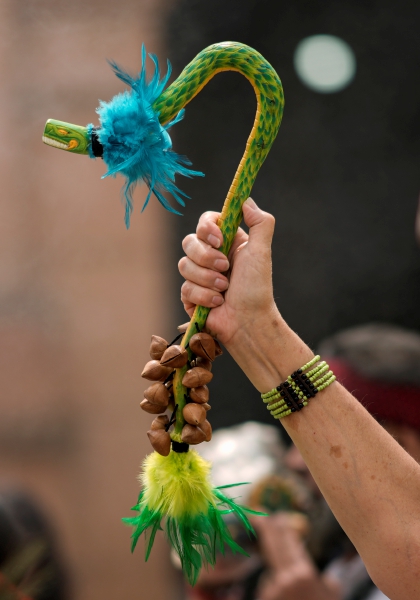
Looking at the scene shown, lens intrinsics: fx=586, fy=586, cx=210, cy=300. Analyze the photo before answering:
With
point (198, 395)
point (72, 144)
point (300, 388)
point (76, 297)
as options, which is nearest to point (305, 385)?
point (300, 388)

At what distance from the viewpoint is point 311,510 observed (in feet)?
4.85

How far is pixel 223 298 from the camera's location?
27.9 inches

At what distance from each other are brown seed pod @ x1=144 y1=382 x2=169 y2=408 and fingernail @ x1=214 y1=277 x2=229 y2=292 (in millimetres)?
133

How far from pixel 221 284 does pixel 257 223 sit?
0.28ft

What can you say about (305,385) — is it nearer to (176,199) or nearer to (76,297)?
(176,199)

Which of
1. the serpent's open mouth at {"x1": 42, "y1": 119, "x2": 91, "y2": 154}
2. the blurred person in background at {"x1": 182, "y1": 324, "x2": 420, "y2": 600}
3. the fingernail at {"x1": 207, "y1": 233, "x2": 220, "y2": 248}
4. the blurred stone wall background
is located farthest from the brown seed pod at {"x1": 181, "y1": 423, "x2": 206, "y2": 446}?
the blurred stone wall background

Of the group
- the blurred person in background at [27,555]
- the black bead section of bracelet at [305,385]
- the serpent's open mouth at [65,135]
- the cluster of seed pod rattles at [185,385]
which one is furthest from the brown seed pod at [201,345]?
the blurred person in background at [27,555]

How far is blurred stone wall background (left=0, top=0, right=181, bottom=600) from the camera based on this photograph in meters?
1.91

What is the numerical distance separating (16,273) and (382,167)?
4.13 ft

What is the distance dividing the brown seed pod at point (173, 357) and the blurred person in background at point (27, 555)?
2.49 feet

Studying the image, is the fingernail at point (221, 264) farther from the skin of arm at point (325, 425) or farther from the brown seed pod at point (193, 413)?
the brown seed pod at point (193, 413)

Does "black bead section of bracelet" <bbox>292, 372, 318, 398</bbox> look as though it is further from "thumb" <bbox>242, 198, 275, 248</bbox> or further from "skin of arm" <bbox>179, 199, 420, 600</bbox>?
"thumb" <bbox>242, 198, 275, 248</bbox>

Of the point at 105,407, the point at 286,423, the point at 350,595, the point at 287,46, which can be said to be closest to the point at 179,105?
the point at 286,423

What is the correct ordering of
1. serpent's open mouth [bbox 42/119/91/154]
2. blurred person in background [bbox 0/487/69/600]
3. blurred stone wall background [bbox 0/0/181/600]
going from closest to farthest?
serpent's open mouth [bbox 42/119/91/154]
blurred person in background [bbox 0/487/69/600]
blurred stone wall background [bbox 0/0/181/600]
